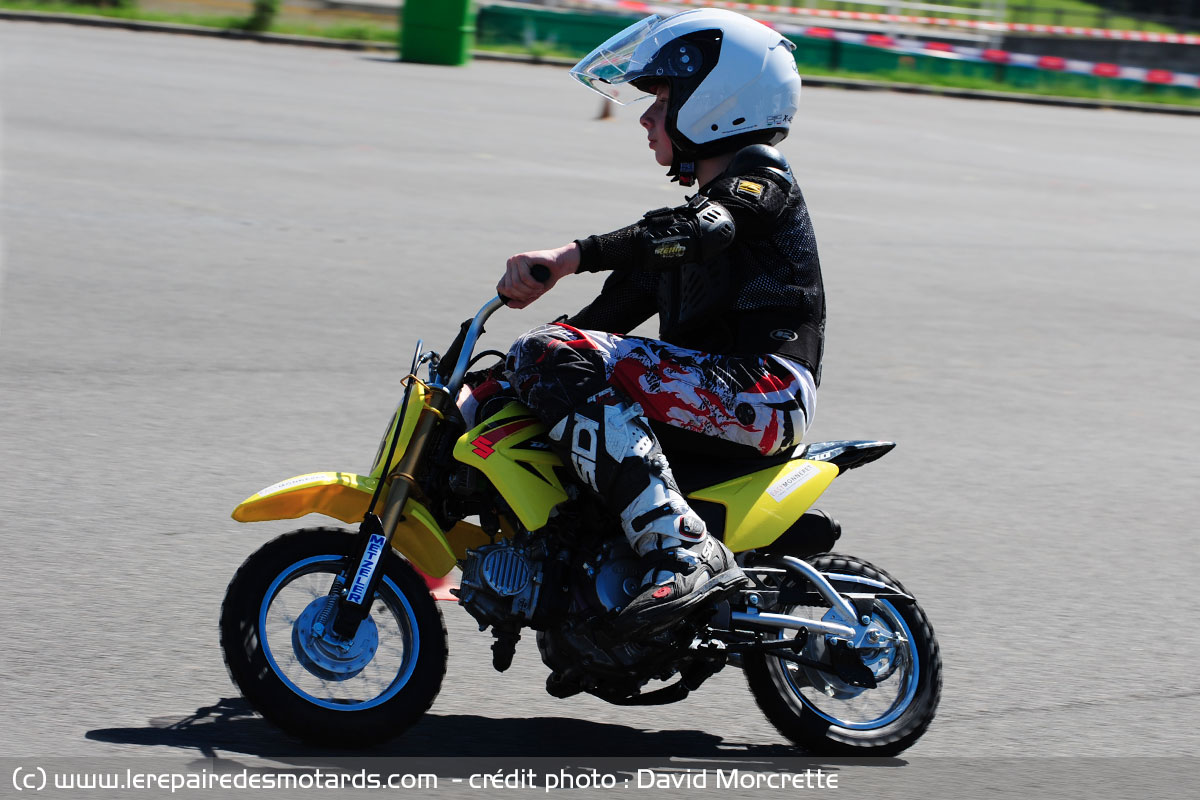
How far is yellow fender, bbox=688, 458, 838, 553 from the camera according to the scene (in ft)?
13.1

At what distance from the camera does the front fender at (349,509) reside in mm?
3943

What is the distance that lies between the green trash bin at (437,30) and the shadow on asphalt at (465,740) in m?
19.4

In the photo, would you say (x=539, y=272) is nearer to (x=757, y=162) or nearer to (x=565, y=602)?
(x=757, y=162)

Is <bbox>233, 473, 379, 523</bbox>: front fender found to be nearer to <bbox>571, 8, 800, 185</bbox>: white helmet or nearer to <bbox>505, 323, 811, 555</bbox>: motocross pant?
<bbox>505, 323, 811, 555</bbox>: motocross pant

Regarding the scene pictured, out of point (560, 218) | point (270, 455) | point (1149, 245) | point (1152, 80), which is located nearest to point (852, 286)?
point (560, 218)

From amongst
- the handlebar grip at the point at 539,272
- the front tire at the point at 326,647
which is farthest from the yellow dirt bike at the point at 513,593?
the handlebar grip at the point at 539,272

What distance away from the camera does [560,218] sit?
1179 centimetres

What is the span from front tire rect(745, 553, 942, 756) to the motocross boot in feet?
1.18

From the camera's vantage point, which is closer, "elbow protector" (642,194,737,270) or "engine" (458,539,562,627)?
"elbow protector" (642,194,737,270)

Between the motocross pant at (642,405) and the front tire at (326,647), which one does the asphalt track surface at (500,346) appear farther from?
the motocross pant at (642,405)

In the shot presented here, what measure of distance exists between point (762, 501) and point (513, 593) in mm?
663

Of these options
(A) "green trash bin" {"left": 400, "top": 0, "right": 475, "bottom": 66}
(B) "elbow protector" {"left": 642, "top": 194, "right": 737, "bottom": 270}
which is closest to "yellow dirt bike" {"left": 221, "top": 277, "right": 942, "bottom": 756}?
(B) "elbow protector" {"left": 642, "top": 194, "right": 737, "bottom": 270}

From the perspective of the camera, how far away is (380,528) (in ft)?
12.7

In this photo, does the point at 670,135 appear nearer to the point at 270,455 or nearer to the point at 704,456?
the point at 704,456
